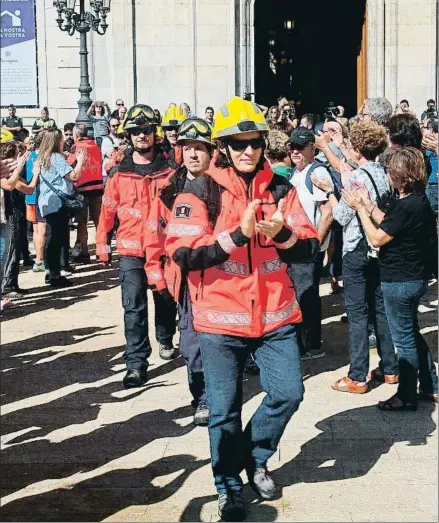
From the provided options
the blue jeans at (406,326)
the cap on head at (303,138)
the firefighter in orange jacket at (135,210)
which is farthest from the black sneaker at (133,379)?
the cap on head at (303,138)

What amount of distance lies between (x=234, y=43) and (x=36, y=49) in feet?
15.0

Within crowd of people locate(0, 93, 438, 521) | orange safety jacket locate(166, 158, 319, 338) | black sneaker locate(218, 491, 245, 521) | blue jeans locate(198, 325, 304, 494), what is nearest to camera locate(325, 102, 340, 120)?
crowd of people locate(0, 93, 438, 521)

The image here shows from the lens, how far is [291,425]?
6.18m

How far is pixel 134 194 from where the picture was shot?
23.0 feet

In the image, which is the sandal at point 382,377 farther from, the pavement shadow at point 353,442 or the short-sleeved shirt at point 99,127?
the short-sleeved shirt at point 99,127

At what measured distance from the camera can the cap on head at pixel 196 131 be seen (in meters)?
5.91

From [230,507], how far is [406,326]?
→ 79.1 inches

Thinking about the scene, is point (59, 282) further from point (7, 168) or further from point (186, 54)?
point (186, 54)

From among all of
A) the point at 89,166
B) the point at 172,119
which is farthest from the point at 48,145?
the point at 172,119

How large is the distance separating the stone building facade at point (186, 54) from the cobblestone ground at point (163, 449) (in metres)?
14.6

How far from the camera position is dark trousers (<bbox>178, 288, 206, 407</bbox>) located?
20.3 ft

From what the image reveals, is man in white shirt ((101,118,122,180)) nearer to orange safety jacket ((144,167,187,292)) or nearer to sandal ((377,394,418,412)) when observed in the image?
orange safety jacket ((144,167,187,292))

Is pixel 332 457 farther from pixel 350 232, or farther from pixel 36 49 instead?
pixel 36 49

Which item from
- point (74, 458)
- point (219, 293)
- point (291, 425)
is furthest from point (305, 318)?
point (219, 293)
